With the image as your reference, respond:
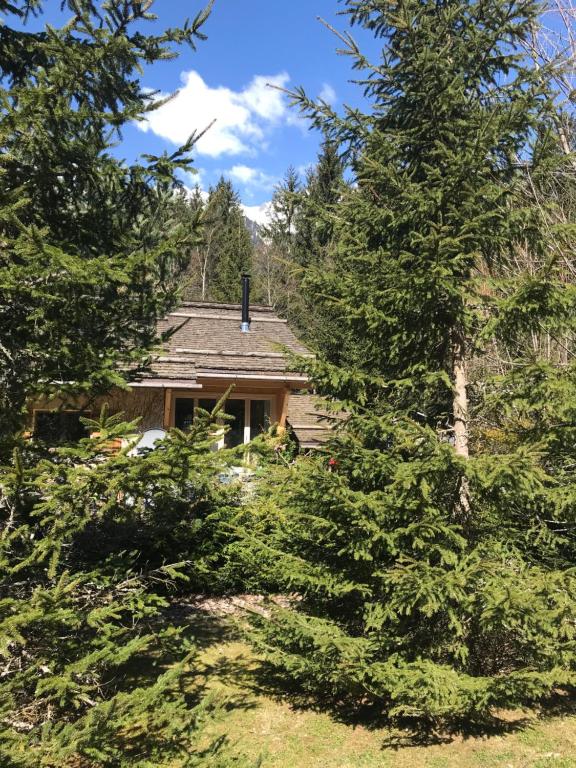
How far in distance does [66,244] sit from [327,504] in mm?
3371

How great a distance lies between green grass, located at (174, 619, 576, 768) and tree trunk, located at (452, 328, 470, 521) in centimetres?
205

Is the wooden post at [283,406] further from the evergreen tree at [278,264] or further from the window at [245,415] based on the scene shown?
the evergreen tree at [278,264]

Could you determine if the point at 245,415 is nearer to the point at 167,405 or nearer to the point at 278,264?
the point at 167,405

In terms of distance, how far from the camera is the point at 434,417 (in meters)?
5.73

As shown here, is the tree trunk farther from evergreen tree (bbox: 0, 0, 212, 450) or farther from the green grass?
evergreen tree (bbox: 0, 0, 212, 450)

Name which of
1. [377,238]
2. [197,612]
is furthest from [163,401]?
[377,238]

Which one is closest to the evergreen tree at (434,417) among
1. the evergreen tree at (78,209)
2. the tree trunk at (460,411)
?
the tree trunk at (460,411)

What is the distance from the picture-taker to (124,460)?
3.69 metres

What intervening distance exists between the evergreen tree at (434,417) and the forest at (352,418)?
3 cm

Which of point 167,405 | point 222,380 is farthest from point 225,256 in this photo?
point 167,405

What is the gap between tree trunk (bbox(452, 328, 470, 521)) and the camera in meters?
5.17

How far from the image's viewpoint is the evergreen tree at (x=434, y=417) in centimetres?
440

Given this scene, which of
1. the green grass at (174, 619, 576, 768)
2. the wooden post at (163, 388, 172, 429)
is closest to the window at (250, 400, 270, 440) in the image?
the wooden post at (163, 388, 172, 429)

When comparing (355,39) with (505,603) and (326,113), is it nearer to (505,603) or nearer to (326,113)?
(326,113)
